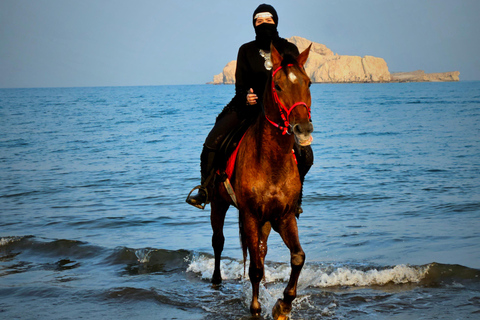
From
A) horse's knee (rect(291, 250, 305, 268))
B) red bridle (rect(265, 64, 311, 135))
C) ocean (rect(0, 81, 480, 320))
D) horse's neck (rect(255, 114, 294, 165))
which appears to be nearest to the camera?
red bridle (rect(265, 64, 311, 135))

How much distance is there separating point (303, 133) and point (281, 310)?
2.57 m

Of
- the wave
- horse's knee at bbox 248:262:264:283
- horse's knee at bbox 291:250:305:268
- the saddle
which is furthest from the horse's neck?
the wave

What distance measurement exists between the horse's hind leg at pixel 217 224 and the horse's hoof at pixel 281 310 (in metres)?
1.81

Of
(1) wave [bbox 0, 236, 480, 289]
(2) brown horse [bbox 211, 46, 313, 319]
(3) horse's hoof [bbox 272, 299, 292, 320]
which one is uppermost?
(2) brown horse [bbox 211, 46, 313, 319]

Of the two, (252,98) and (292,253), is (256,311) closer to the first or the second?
(292,253)

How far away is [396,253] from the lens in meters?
9.59

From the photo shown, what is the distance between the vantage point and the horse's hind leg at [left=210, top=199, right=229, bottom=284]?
7.71 metres

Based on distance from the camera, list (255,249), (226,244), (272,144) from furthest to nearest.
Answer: (226,244), (255,249), (272,144)

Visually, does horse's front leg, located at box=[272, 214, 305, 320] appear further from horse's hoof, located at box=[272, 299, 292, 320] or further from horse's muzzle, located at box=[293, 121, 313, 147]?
horse's muzzle, located at box=[293, 121, 313, 147]

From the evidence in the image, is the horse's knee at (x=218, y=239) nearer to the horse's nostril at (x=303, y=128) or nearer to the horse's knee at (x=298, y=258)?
the horse's knee at (x=298, y=258)

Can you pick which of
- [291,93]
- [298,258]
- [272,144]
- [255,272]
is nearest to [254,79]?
[272,144]

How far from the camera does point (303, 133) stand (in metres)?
4.77

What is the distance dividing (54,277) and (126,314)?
93.7 inches

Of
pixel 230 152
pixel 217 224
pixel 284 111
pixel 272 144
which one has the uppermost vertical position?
pixel 284 111
